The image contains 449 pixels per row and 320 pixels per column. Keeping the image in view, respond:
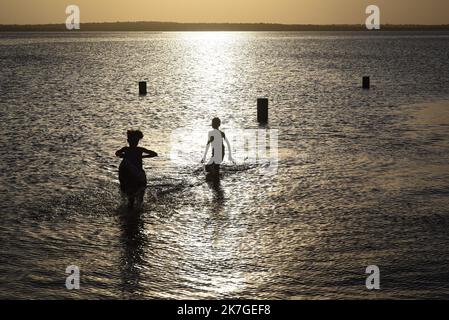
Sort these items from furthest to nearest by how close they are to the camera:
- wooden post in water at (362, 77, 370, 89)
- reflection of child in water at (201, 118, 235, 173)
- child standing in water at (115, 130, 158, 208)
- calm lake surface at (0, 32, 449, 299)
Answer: wooden post in water at (362, 77, 370, 89)
reflection of child in water at (201, 118, 235, 173)
child standing in water at (115, 130, 158, 208)
calm lake surface at (0, 32, 449, 299)

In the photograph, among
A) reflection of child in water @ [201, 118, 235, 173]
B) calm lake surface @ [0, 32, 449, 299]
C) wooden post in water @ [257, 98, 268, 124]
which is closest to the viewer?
calm lake surface @ [0, 32, 449, 299]

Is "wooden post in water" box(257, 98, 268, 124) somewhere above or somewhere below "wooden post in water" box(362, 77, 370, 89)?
below

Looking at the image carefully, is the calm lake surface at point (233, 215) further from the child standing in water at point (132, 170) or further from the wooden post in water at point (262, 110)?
the wooden post in water at point (262, 110)

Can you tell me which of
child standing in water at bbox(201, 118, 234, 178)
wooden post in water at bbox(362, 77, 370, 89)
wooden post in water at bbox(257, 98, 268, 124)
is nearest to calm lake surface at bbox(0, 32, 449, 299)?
child standing in water at bbox(201, 118, 234, 178)

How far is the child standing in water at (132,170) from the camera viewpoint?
38.1ft

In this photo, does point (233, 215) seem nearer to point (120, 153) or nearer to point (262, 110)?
point (120, 153)

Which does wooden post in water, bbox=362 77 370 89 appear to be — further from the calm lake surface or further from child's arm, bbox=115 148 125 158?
child's arm, bbox=115 148 125 158

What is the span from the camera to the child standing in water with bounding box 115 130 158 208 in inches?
457

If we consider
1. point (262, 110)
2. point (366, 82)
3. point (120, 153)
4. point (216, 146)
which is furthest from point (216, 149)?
point (366, 82)

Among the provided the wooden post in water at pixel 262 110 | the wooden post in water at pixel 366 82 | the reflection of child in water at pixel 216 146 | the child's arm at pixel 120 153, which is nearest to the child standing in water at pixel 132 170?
the child's arm at pixel 120 153

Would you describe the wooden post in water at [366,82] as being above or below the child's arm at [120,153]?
above

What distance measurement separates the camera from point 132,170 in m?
11.6
